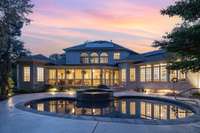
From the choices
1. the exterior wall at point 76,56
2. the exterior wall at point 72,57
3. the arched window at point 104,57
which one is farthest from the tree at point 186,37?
the exterior wall at point 72,57

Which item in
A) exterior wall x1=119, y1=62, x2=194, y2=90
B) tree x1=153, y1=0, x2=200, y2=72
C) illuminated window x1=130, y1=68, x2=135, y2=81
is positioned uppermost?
tree x1=153, y1=0, x2=200, y2=72

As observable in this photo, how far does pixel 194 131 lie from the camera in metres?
10.8

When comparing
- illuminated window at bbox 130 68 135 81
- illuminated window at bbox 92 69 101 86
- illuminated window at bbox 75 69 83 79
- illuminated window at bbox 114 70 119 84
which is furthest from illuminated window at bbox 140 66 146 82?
illuminated window at bbox 75 69 83 79

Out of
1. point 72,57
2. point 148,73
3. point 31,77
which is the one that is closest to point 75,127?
point 148,73

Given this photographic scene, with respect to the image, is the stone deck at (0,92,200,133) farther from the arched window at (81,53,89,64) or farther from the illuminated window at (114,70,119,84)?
the arched window at (81,53,89,64)

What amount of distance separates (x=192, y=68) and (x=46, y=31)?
2777 centimetres

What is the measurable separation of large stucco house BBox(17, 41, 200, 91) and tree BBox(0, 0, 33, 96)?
13.3ft

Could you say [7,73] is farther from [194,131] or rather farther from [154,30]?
[194,131]

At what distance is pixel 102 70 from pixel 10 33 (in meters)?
18.5

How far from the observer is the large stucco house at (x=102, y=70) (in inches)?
1270

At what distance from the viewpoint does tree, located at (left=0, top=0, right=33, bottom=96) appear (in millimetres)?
17562

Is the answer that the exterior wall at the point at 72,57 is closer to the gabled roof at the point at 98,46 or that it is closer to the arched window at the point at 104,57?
the gabled roof at the point at 98,46

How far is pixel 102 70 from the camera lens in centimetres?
4178

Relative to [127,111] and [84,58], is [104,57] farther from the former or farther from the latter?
[127,111]
